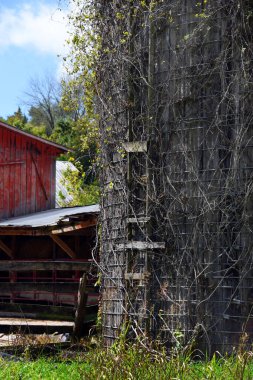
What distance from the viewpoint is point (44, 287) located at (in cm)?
1397

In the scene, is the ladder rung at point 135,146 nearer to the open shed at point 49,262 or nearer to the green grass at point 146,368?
the open shed at point 49,262

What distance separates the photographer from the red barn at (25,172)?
77.2 feet

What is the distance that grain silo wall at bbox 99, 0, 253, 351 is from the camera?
9797mm

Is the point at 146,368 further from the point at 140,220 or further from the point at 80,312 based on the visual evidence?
the point at 80,312

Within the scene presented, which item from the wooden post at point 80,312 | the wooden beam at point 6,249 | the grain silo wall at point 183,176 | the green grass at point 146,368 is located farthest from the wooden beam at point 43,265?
the green grass at point 146,368

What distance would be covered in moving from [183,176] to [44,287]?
4.81 m

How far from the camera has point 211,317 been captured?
32.2 feet

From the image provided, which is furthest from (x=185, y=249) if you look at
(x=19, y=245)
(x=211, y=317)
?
(x=19, y=245)

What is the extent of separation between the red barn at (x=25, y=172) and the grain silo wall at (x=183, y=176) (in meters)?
12.8

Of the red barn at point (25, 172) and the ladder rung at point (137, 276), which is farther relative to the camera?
the red barn at point (25, 172)

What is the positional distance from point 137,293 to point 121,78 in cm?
315

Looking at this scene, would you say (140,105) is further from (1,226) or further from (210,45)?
(1,226)

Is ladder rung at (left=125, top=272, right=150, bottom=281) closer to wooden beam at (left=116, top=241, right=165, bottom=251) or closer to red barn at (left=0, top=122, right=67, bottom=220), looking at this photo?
wooden beam at (left=116, top=241, right=165, bottom=251)

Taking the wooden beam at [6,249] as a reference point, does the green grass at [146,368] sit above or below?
below
